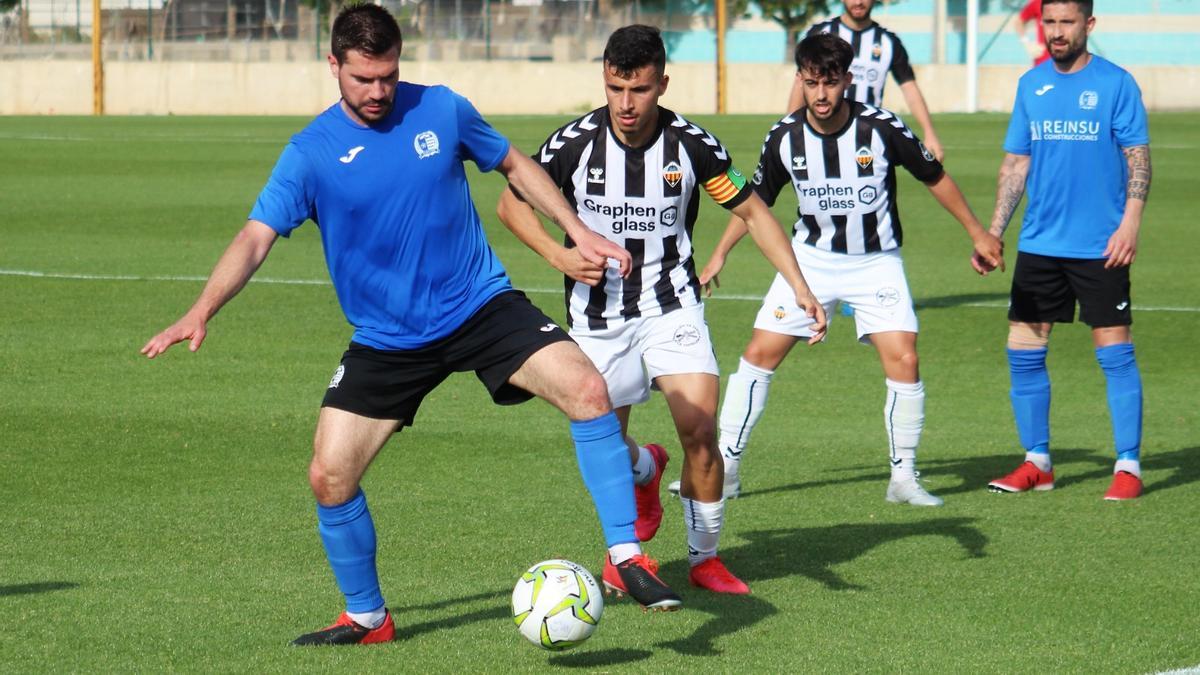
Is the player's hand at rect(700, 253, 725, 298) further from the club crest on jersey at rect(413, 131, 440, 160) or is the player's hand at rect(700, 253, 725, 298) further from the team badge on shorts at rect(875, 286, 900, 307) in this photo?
the club crest on jersey at rect(413, 131, 440, 160)

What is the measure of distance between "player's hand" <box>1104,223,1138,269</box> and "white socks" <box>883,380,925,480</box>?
1.02 m

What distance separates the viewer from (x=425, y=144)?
5320mm

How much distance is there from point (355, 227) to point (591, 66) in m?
43.4

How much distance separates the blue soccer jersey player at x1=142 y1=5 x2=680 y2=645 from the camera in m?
5.25

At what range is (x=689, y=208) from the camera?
6258mm

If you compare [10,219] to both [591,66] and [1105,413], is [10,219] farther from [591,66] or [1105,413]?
[591,66]

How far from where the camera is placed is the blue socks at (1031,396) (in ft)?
26.2

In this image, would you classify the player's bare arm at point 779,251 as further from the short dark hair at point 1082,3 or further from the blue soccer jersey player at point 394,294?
the short dark hair at point 1082,3

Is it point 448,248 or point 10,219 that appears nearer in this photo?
point 448,248

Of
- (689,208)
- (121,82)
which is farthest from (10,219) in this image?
(121,82)

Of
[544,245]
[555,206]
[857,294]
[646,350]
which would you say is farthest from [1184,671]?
[857,294]

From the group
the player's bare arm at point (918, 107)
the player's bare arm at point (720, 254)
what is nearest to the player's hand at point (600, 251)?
the player's bare arm at point (720, 254)

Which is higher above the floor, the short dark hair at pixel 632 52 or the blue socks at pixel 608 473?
the short dark hair at pixel 632 52

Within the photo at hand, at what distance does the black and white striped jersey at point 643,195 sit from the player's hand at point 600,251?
87cm
